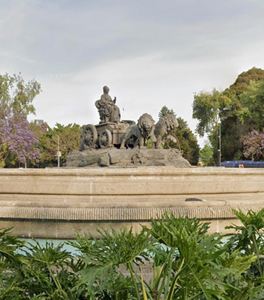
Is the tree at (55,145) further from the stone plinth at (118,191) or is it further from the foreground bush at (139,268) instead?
the foreground bush at (139,268)

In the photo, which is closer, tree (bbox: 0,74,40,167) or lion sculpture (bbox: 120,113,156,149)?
lion sculpture (bbox: 120,113,156,149)

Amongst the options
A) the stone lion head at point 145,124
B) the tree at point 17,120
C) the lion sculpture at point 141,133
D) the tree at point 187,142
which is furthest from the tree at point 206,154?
the stone lion head at point 145,124

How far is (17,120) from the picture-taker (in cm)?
3456

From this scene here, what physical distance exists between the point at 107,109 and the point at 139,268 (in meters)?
13.6

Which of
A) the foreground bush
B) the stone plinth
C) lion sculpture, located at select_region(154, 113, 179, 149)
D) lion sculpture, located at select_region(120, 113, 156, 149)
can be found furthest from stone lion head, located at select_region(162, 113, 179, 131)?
the foreground bush

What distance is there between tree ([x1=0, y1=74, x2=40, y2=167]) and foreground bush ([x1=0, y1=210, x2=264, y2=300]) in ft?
107

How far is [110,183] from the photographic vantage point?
7.06m

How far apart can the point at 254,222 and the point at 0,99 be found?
116 ft

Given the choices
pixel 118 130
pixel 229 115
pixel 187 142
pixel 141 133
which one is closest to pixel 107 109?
pixel 118 130

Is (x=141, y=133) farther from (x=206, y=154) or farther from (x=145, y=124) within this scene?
(x=206, y=154)

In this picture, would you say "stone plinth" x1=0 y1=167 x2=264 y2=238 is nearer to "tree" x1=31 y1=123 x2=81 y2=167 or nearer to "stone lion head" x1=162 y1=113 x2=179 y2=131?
"stone lion head" x1=162 y1=113 x2=179 y2=131

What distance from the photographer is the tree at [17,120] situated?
33.7 metres

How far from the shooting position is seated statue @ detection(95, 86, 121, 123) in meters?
15.3

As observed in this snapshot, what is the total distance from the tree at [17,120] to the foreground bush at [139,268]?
32649 millimetres
